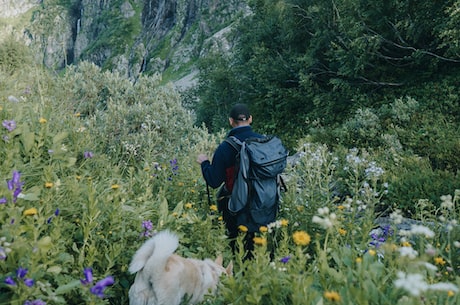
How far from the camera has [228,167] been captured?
4.41 metres

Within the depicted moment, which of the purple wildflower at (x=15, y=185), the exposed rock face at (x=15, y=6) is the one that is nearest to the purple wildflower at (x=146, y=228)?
the purple wildflower at (x=15, y=185)

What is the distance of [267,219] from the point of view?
4387 millimetres

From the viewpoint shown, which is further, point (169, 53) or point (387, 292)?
point (169, 53)

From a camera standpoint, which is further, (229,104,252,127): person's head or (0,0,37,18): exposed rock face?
(0,0,37,18): exposed rock face

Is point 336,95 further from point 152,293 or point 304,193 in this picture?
point 152,293

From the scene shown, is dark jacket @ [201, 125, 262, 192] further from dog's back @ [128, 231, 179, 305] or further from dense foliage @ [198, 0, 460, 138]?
dense foliage @ [198, 0, 460, 138]

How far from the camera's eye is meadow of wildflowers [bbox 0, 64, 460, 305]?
7.32 feet

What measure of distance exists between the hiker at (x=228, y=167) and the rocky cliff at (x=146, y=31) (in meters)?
50.1

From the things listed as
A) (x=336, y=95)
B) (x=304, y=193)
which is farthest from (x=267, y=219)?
(x=336, y=95)

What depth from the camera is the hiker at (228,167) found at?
4383 millimetres

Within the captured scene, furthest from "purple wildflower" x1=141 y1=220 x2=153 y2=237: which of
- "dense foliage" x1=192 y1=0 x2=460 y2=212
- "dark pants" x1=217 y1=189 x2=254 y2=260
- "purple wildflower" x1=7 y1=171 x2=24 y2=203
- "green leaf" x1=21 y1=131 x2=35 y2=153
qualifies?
"dense foliage" x1=192 y1=0 x2=460 y2=212

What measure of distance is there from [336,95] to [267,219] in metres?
14.0

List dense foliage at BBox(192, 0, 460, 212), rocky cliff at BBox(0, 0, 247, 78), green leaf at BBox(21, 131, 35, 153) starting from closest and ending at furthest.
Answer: green leaf at BBox(21, 131, 35, 153)
dense foliage at BBox(192, 0, 460, 212)
rocky cliff at BBox(0, 0, 247, 78)

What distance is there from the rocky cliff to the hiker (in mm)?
50061
